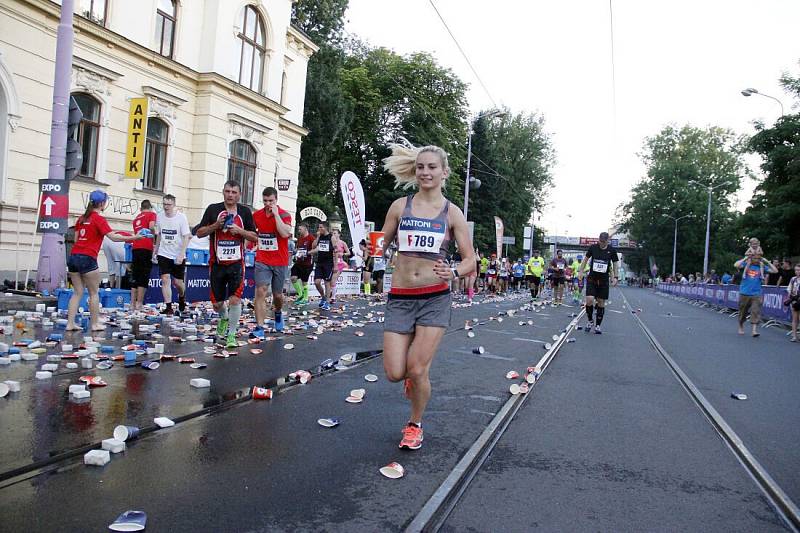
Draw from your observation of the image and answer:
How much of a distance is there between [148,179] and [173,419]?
1754 centimetres

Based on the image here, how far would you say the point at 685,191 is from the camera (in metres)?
73.8

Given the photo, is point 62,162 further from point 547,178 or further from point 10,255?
point 547,178

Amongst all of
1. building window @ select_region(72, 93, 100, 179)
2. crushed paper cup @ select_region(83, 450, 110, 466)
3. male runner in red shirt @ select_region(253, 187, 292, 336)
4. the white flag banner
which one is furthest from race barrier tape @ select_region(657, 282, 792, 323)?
building window @ select_region(72, 93, 100, 179)

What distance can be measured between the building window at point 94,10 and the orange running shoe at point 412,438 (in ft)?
56.4

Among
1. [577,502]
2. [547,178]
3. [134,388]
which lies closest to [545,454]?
[577,502]

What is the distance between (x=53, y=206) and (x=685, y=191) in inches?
2901

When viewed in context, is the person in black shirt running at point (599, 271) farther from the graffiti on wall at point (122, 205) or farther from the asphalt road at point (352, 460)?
the graffiti on wall at point (122, 205)

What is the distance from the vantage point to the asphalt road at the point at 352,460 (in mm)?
3084

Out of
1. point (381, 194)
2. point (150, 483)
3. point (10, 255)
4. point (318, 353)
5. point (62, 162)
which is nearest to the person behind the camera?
point (150, 483)

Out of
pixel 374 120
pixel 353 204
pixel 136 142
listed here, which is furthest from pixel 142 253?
pixel 374 120

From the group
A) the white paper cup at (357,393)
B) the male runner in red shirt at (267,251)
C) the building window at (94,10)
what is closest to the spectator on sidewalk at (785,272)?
the male runner in red shirt at (267,251)

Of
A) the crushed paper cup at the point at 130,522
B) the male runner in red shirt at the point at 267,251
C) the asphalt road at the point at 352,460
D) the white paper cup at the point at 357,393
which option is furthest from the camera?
the male runner in red shirt at the point at 267,251

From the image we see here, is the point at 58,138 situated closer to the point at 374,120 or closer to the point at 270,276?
the point at 270,276

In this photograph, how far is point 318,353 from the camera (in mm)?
7934
